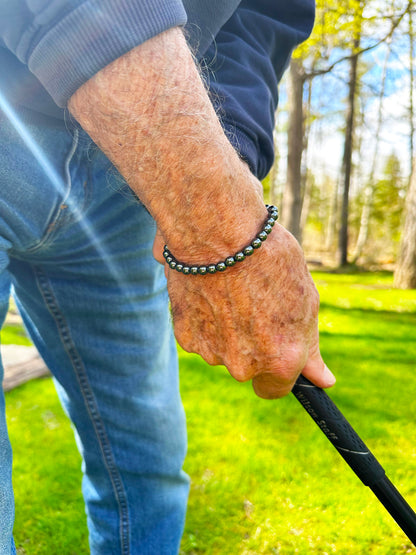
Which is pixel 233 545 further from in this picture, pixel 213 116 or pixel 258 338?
pixel 213 116

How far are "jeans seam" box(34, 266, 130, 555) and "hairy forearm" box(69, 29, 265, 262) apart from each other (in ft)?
1.88

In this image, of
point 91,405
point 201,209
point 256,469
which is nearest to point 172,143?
point 201,209

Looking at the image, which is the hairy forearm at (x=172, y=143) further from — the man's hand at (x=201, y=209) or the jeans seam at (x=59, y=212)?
the jeans seam at (x=59, y=212)

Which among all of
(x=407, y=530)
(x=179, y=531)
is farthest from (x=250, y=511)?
(x=407, y=530)

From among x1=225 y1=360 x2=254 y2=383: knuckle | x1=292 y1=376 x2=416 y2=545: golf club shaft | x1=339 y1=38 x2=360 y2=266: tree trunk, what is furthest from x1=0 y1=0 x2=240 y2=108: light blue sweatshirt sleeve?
x1=339 y1=38 x2=360 y2=266: tree trunk

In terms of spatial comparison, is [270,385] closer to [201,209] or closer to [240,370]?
[240,370]

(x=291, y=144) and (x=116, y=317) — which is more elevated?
(x=116, y=317)

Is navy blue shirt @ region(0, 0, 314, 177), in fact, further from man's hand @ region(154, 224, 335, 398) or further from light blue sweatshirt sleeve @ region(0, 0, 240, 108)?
man's hand @ region(154, 224, 335, 398)

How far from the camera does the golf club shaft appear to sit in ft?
3.39

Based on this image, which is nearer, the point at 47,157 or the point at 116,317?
the point at 47,157

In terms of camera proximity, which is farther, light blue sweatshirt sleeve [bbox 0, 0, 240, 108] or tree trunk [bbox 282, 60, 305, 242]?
tree trunk [bbox 282, 60, 305, 242]

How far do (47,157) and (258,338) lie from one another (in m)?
0.61

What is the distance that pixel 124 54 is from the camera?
78 centimetres

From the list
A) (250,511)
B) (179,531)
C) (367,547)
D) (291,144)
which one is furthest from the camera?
(291,144)
